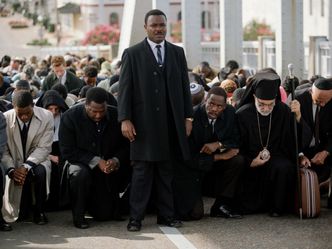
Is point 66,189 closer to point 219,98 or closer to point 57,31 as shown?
point 219,98

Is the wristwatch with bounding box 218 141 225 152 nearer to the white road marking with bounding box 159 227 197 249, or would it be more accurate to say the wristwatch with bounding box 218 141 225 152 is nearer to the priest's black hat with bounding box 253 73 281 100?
the priest's black hat with bounding box 253 73 281 100

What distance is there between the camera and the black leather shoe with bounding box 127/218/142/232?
417 inches

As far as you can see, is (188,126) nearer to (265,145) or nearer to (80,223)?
(265,145)

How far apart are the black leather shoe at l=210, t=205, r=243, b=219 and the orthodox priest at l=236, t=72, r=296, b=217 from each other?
19 centimetres

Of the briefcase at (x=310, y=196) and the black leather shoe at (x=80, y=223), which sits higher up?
the briefcase at (x=310, y=196)

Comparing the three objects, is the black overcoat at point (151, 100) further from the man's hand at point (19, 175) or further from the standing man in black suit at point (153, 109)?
the man's hand at point (19, 175)

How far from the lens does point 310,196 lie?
11.0m

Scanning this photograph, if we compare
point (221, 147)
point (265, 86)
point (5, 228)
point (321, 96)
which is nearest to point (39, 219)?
point (5, 228)

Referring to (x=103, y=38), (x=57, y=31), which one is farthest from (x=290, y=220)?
(x=57, y=31)

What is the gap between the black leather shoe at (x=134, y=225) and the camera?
417 inches

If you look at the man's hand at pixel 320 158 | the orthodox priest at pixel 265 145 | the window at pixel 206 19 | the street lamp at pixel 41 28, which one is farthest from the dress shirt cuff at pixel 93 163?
the street lamp at pixel 41 28

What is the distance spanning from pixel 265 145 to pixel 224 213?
37.0 inches

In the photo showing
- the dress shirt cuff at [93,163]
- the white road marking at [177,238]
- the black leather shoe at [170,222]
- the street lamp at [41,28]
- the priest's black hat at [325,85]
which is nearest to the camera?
the white road marking at [177,238]

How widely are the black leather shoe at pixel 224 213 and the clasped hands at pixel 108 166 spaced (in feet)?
4.10
